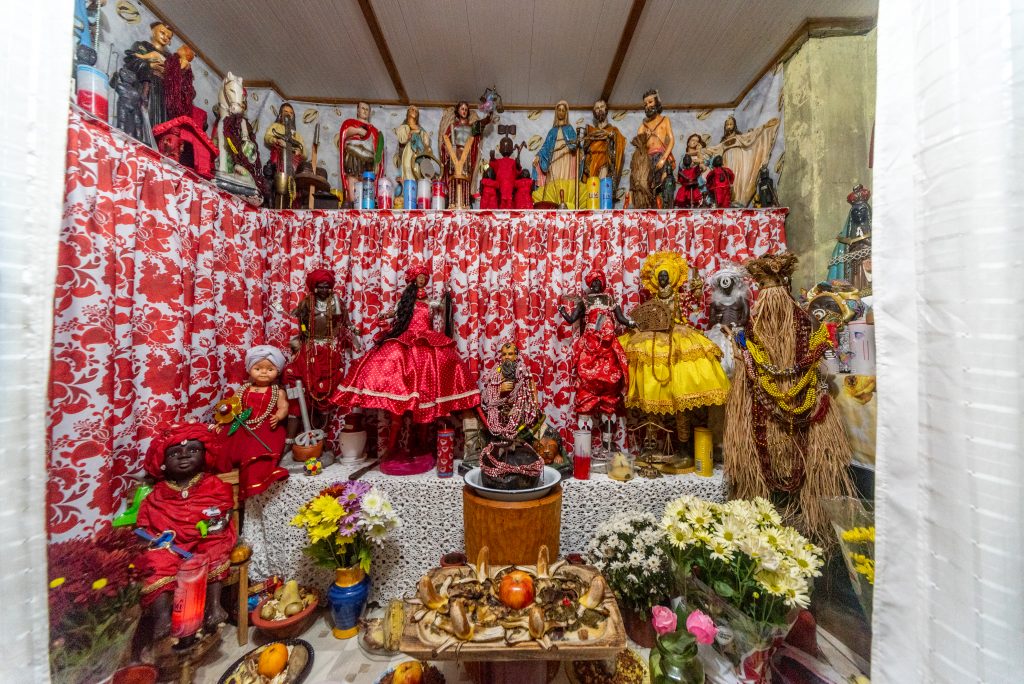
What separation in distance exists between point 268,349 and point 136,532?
3.23 feet

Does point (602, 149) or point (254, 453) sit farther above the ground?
point (602, 149)

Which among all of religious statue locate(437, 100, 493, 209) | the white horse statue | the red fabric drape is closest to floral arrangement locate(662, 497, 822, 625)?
the red fabric drape

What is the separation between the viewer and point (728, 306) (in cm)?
213

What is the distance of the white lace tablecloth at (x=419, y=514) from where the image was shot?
6.44 ft

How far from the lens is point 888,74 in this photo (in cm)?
67

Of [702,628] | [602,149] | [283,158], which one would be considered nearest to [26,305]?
[702,628]

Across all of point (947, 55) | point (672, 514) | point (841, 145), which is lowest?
point (672, 514)

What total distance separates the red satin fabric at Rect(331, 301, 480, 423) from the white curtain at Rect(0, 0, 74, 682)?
1.37 meters

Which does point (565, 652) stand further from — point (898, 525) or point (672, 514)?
point (898, 525)

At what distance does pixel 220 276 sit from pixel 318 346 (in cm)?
68

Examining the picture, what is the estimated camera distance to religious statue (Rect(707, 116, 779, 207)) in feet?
8.20

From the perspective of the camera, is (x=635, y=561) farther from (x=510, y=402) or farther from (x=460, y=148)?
(x=460, y=148)

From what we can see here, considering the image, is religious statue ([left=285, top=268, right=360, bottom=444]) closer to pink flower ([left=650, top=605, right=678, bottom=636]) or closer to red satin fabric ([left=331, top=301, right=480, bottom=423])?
red satin fabric ([left=331, top=301, right=480, bottom=423])

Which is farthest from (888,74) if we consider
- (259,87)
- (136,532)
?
Result: (259,87)
